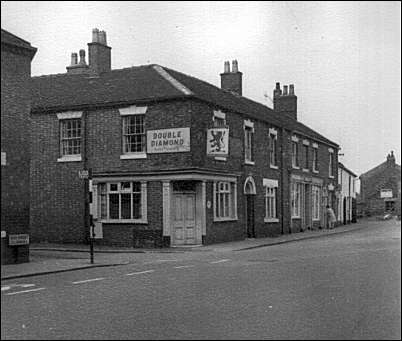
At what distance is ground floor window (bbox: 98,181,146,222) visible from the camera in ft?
74.5

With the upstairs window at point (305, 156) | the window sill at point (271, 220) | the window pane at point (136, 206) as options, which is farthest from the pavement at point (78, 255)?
the upstairs window at point (305, 156)

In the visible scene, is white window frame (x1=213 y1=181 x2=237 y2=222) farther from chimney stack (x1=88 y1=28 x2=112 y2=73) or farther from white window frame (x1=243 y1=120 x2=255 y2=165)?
chimney stack (x1=88 y1=28 x2=112 y2=73)

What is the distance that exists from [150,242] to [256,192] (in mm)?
7155

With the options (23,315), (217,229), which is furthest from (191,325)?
(217,229)

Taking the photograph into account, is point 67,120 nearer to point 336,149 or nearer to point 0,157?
point 0,157

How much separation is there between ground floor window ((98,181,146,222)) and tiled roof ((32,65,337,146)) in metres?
2.98

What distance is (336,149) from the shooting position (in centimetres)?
4272

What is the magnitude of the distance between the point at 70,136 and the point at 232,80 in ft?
38.5

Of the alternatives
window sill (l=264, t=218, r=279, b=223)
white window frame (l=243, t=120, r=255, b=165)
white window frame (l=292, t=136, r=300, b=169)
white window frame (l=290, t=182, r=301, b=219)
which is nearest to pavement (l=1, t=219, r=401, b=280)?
window sill (l=264, t=218, r=279, b=223)

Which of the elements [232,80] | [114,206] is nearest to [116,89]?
[114,206]

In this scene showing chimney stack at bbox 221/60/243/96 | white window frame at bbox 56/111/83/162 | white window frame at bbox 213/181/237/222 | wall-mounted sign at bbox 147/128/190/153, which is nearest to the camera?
wall-mounted sign at bbox 147/128/190/153

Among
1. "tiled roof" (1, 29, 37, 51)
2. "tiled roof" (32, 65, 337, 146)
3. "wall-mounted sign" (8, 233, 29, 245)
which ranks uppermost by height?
"tiled roof" (32, 65, 337, 146)

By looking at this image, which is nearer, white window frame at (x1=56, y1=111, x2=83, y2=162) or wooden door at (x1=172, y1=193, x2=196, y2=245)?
wooden door at (x1=172, y1=193, x2=196, y2=245)

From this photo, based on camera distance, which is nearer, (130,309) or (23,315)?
(23,315)
